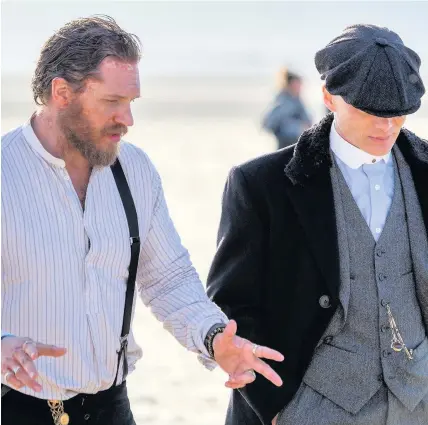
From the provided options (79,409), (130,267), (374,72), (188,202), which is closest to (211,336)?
(130,267)

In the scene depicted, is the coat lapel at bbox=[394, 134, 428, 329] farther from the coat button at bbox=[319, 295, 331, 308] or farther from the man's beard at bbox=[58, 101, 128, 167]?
the man's beard at bbox=[58, 101, 128, 167]

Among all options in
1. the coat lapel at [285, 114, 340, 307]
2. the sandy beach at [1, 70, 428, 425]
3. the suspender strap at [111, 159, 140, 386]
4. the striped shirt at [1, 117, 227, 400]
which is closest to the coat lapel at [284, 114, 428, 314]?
the coat lapel at [285, 114, 340, 307]

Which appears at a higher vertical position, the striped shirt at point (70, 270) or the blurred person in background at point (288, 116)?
the striped shirt at point (70, 270)

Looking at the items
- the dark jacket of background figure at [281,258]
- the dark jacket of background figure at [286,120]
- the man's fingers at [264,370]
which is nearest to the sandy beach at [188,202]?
the dark jacket of background figure at [286,120]

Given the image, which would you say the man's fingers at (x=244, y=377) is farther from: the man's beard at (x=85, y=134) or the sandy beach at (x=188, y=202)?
the sandy beach at (x=188, y=202)

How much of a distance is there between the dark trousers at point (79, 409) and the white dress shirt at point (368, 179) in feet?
3.03

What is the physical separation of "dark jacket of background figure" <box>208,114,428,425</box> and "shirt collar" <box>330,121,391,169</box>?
4cm

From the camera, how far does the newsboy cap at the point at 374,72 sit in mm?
3477

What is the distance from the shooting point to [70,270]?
3184 mm

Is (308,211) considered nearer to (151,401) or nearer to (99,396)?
(99,396)

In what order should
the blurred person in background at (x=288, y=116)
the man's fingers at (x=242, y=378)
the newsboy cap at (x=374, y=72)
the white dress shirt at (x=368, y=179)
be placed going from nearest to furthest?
the man's fingers at (x=242, y=378) < the newsboy cap at (x=374, y=72) < the white dress shirt at (x=368, y=179) < the blurred person in background at (x=288, y=116)

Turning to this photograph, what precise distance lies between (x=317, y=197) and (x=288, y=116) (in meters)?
7.93

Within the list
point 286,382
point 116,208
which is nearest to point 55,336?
point 116,208

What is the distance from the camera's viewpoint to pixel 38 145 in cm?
325
